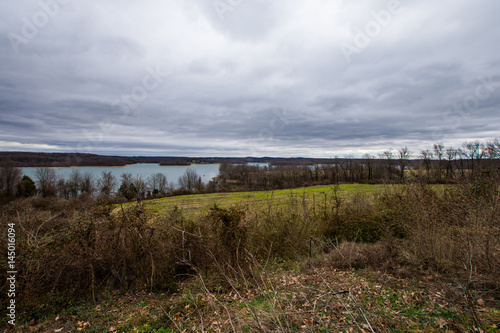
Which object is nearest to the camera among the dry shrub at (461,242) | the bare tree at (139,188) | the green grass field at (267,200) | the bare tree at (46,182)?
the dry shrub at (461,242)

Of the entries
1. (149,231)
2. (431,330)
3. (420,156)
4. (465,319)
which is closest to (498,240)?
(465,319)

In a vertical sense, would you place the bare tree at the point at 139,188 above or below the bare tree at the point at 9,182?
above

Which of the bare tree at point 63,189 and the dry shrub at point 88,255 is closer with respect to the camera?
the dry shrub at point 88,255

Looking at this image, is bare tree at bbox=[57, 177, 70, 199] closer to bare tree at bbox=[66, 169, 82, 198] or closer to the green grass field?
bare tree at bbox=[66, 169, 82, 198]

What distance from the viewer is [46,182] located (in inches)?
1813

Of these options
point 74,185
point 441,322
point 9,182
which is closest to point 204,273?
point 441,322

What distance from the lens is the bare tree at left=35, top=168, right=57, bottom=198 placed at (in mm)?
44344

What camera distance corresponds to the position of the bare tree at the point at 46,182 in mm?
44344

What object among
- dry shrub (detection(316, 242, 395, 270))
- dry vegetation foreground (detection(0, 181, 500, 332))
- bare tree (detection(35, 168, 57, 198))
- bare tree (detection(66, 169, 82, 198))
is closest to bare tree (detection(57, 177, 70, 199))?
bare tree (detection(66, 169, 82, 198))

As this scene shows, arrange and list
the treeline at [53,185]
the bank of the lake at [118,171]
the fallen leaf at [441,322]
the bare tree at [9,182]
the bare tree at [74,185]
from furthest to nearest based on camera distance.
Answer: the bank of the lake at [118,171] → the bare tree at [74,185] → the bare tree at [9,182] → the treeline at [53,185] → the fallen leaf at [441,322]

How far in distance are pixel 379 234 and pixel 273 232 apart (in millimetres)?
5702

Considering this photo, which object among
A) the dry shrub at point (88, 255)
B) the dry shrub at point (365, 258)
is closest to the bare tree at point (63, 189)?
the dry shrub at point (88, 255)

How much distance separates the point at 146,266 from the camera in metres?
6.73

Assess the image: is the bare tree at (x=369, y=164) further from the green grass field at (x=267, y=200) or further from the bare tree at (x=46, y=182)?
the bare tree at (x=46, y=182)
